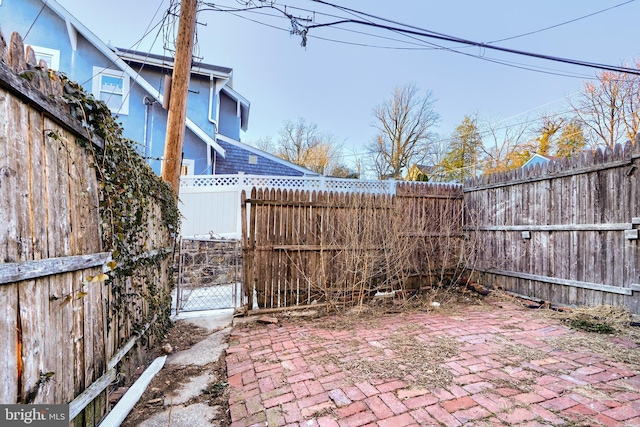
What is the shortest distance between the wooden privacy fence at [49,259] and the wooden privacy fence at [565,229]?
559cm

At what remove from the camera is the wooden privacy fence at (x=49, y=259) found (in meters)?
1.19

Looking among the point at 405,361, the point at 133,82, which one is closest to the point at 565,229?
the point at 405,361

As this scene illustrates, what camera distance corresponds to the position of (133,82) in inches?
323

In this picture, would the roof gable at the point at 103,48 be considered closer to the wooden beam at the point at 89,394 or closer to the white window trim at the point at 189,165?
the white window trim at the point at 189,165

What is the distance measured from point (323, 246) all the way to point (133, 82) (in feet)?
25.0

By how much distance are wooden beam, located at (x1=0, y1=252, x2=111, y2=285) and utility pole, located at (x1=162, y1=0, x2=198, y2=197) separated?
2591 millimetres

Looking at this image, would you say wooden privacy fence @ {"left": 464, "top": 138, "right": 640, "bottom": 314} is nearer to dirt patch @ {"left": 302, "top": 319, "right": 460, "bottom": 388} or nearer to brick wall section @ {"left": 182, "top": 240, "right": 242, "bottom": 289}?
dirt patch @ {"left": 302, "top": 319, "right": 460, "bottom": 388}

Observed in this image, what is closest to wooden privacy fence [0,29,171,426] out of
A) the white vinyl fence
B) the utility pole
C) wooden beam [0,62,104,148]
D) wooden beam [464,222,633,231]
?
wooden beam [0,62,104,148]

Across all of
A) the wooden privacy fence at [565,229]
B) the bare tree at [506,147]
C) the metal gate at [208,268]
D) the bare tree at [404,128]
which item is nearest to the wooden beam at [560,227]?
the wooden privacy fence at [565,229]

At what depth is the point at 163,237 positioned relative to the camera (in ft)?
12.3

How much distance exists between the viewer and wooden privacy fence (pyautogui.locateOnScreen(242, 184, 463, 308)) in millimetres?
4422

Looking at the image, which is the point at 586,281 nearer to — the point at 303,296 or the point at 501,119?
the point at 303,296

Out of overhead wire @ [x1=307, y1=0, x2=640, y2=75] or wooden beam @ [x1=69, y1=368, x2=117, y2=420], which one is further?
overhead wire @ [x1=307, y1=0, x2=640, y2=75]

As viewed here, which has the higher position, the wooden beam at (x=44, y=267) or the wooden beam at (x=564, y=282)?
the wooden beam at (x=44, y=267)
